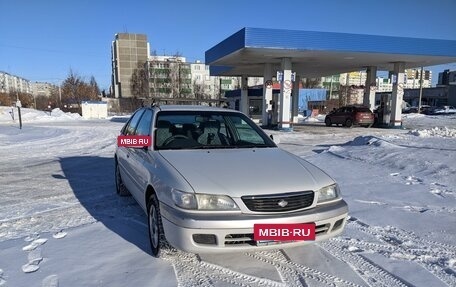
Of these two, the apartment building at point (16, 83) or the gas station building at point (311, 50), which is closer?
the gas station building at point (311, 50)

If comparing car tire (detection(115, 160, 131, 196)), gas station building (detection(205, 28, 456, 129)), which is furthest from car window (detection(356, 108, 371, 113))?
car tire (detection(115, 160, 131, 196))

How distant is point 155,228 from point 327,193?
1782 mm

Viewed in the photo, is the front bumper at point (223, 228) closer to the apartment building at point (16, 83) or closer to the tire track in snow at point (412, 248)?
the tire track in snow at point (412, 248)

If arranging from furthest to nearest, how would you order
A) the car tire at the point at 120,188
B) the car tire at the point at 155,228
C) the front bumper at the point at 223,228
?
the car tire at the point at 120,188
the car tire at the point at 155,228
the front bumper at the point at 223,228

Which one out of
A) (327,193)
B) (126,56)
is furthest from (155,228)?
(126,56)

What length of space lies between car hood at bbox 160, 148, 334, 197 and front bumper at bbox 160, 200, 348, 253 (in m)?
0.22

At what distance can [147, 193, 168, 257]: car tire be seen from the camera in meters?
3.52

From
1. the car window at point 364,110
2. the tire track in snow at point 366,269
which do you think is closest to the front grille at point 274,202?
the tire track in snow at point 366,269

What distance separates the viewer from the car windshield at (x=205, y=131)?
435 cm

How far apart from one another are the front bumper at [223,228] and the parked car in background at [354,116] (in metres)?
23.7

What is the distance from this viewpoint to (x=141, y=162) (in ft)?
13.9

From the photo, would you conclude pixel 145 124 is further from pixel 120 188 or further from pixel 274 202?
pixel 274 202

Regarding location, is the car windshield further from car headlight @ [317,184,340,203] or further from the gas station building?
the gas station building

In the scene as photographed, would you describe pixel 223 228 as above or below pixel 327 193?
below
